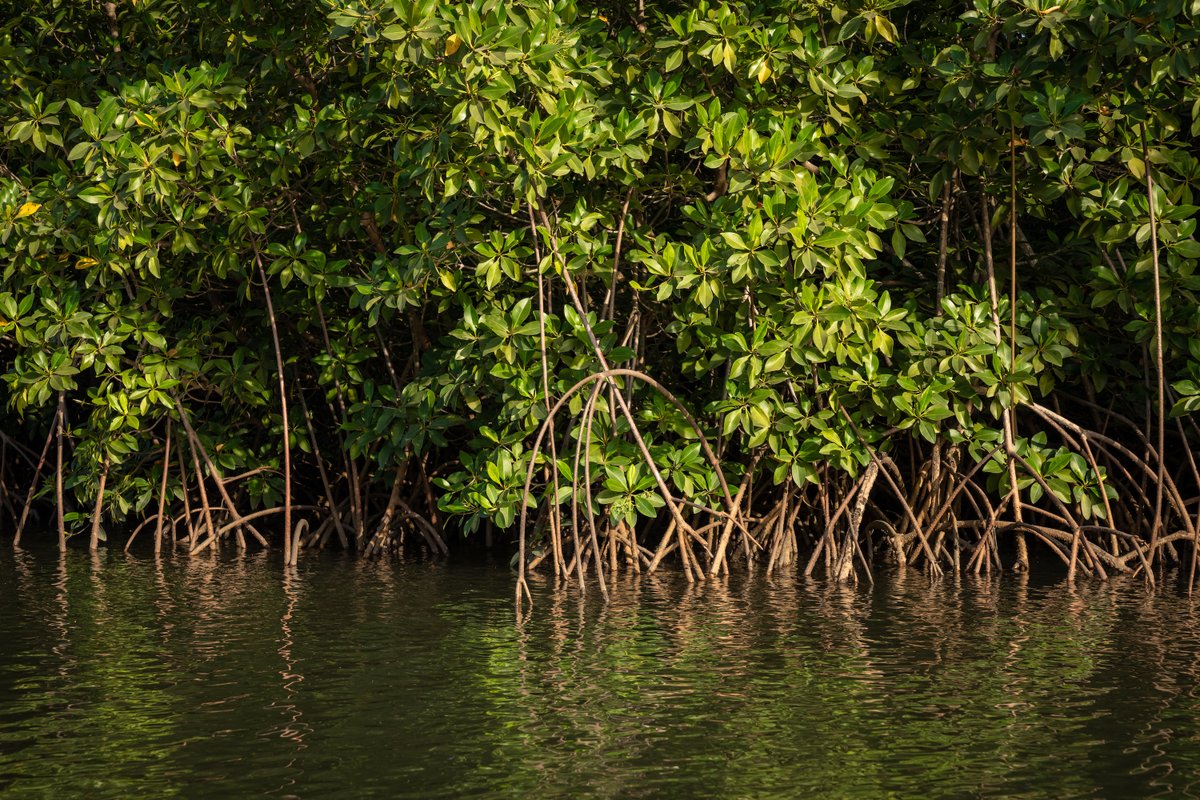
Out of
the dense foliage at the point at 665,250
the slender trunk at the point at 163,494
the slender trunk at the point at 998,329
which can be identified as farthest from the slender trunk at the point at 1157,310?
the slender trunk at the point at 163,494

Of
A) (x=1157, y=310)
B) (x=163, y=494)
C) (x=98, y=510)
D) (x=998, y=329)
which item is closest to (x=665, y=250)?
(x=998, y=329)

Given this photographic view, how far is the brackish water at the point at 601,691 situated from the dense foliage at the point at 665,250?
42.1 inches

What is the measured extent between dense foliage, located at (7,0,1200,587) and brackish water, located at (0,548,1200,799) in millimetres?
1070

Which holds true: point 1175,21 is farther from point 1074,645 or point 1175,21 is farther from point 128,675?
point 128,675

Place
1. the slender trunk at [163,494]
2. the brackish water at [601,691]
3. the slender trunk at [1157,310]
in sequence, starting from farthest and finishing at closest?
the slender trunk at [163,494]
the slender trunk at [1157,310]
the brackish water at [601,691]

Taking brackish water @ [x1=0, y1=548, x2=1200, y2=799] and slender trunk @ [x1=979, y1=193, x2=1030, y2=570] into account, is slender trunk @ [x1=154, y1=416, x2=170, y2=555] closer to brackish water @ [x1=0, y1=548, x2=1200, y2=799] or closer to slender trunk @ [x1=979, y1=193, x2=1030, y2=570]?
brackish water @ [x1=0, y1=548, x2=1200, y2=799]

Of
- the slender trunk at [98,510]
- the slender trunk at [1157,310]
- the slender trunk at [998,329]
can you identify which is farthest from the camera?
the slender trunk at [98,510]

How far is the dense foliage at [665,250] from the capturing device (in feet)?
32.9

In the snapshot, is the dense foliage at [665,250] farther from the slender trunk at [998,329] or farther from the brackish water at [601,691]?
the brackish water at [601,691]

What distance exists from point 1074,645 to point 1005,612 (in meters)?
1.20

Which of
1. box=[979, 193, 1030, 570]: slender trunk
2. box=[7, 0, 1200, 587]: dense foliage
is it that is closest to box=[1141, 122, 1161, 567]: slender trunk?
box=[7, 0, 1200, 587]: dense foliage

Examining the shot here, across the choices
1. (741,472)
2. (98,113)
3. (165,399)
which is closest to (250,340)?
(165,399)

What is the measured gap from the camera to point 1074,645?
27.2 ft

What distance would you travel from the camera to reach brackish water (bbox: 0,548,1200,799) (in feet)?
18.9
